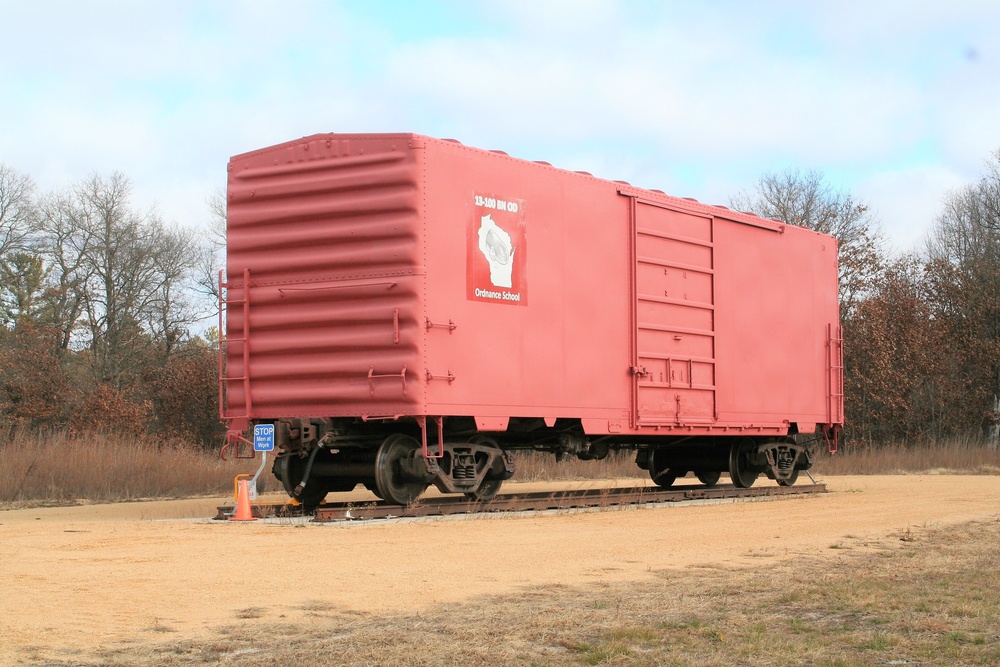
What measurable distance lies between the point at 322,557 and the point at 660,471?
439 inches

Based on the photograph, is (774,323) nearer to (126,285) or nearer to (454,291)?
(454,291)

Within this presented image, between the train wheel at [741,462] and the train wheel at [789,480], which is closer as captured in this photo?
the train wheel at [741,462]

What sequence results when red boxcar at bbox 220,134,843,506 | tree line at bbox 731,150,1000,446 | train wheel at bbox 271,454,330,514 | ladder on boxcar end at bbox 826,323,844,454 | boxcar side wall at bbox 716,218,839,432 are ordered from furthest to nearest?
tree line at bbox 731,150,1000,446 < ladder on boxcar end at bbox 826,323,844,454 < boxcar side wall at bbox 716,218,839,432 < train wheel at bbox 271,454,330,514 < red boxcar at bbox 220,134,843,506

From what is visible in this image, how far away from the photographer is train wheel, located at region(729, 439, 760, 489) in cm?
1844

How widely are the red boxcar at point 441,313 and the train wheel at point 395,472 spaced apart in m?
0.03

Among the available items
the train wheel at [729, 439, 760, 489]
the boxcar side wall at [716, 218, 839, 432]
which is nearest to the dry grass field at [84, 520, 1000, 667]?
the boxcar side wall at [716, 218, 839, 432]

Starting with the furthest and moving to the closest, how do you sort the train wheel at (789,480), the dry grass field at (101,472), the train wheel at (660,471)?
1. the train wheel at (660,471)
2. the train wheel at (789,480)
3. the dry grass field at (101,472)

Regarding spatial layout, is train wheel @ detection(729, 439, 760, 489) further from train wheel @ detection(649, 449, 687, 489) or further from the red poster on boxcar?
the red poster on boxcar

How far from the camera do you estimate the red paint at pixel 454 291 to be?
12875 mm

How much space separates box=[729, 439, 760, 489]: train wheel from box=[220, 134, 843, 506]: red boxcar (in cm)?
241

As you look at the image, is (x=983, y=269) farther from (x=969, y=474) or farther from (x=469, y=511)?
(x=469, y=511)

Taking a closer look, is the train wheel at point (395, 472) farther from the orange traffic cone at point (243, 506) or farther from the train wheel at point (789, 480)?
the train wheel at point (789, 480)

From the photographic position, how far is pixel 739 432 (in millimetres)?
17203

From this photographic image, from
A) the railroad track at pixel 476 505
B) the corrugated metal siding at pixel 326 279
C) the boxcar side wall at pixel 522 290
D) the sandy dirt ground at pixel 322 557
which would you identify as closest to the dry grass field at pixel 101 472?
the sandy dirt ground at pixel 322 557
